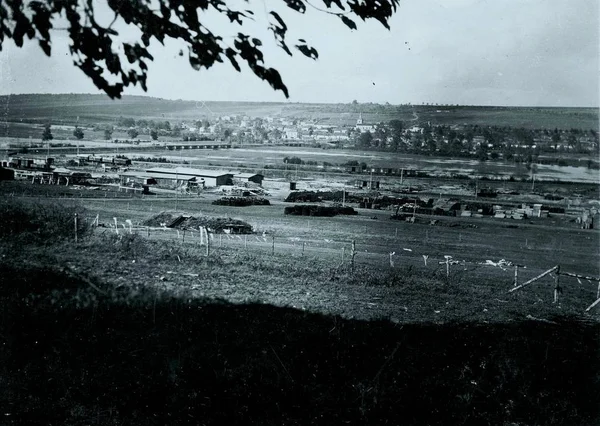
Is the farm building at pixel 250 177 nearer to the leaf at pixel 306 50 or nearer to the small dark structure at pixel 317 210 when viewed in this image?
the small dark structure at pixel 317 210

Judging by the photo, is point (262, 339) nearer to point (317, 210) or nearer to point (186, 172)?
point (317, 210)

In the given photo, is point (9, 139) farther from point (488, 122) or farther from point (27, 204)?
point (488, 122)

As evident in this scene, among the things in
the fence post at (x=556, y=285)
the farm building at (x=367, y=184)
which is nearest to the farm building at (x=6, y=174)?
the farm building at (x=367, y=184)

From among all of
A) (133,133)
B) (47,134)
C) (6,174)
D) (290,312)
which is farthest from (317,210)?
(6,174)

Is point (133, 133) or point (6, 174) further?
point (133, 133)

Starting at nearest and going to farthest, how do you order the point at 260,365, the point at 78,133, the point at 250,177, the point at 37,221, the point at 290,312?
the point at 260,365, the point at 290,312, the point at 37,221, the point at 250,177, the point at 78,133

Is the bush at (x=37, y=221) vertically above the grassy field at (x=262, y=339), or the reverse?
the bush at (x=37, y=221)

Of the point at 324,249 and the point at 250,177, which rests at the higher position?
the point at 250,177

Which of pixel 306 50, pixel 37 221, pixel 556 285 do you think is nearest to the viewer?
pixel 306 50
